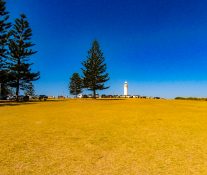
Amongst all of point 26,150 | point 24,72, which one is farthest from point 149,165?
point 24,72

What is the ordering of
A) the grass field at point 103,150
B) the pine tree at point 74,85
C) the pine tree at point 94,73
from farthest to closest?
1. the pine tree at point 74,85
2. the pine tree at point 94,73
3. the grass field at point 103,150

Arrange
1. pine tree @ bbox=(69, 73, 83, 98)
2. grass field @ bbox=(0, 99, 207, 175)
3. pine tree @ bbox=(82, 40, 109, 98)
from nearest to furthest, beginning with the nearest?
1. grass field @ bbox=(0, 99, 207, 175)
2. pine tree @ bbox=(82, 40, 109, 98)
3. pine tree @ bbox=(69, 73, 83, 98)

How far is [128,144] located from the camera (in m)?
10.3

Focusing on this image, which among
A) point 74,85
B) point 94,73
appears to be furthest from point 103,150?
point 74,85

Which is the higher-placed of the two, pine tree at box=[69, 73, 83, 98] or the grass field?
pine tree at box=[69, 73, 83, 98]

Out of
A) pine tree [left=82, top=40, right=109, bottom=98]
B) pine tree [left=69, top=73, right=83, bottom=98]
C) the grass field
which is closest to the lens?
the grass field

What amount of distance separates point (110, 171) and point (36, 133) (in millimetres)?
6007

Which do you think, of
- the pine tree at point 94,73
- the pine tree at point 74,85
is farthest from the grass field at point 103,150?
the pine tree at point 74,85

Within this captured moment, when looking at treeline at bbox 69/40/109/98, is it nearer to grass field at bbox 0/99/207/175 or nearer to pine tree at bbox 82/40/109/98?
pine tree at bbox 82/40/109/98

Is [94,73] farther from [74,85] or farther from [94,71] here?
[74,85]

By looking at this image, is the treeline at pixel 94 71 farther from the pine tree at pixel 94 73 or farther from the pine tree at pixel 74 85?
the pine tree at pixel 74 85

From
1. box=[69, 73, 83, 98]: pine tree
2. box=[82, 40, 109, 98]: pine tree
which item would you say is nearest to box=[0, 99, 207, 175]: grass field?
box=[82, 40, 109, 98]: pine tree

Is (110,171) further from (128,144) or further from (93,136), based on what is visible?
(93,136)

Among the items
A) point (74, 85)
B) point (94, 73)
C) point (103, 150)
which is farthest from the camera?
point (74, 85)
